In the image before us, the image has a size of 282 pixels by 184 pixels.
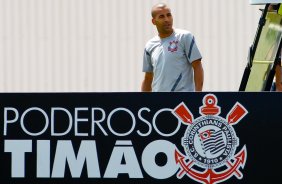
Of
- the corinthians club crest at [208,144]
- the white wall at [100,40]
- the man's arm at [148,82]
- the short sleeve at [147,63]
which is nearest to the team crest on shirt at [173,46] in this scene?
the short sleeve at [147,63]

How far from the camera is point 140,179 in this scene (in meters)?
6.57

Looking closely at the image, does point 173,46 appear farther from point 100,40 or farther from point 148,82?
point 100,40

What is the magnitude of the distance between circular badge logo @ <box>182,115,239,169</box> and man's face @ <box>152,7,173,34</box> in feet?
4.88

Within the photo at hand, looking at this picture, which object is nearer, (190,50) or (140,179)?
(140,179)

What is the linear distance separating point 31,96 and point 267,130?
1.49 meters

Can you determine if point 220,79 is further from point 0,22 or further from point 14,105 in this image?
point 14,105

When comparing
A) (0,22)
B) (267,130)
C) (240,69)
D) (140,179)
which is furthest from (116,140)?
(0,22)

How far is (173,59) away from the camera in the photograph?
7.83m

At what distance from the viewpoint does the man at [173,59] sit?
7.77 m

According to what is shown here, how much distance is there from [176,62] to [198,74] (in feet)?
0.66

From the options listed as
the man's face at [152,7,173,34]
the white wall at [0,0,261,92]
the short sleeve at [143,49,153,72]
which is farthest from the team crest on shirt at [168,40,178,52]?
the white wall at [0,0,261,92]

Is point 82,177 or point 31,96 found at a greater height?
point 31,96

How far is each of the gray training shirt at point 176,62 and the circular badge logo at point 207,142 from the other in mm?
1200

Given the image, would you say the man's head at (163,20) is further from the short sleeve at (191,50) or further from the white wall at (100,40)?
the white wall at (100,40)
